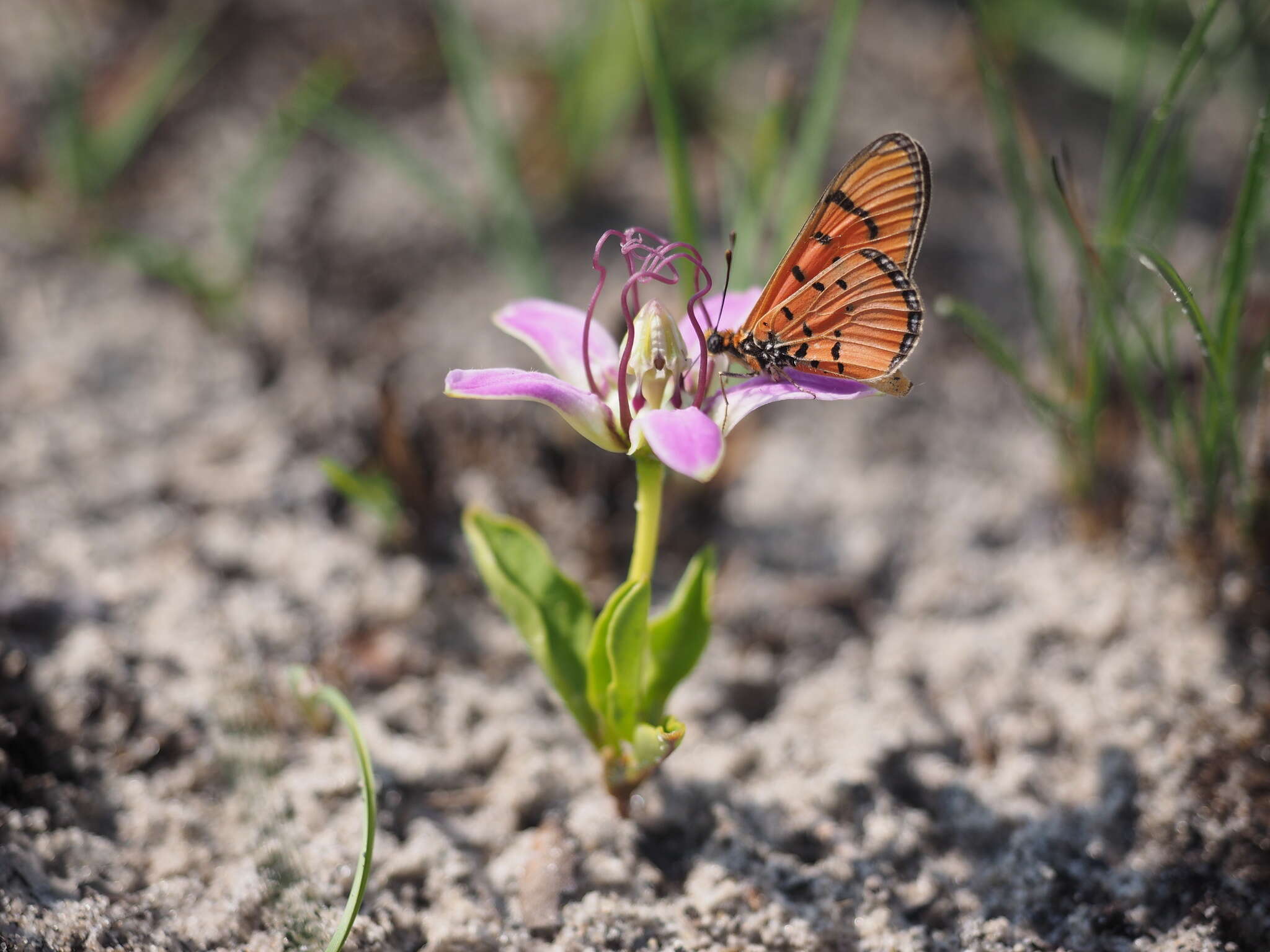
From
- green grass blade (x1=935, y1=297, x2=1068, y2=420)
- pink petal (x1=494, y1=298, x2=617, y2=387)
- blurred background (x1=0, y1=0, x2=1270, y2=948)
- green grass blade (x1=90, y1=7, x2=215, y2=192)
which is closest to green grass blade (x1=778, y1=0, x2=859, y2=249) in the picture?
blurred background (x1=0, y1=0, x2=1270, y2=948)

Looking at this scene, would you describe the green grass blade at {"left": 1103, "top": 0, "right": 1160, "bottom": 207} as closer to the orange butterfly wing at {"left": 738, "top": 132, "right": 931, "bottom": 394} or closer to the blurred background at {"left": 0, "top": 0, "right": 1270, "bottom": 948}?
the blurred background at {"left": 0, "top": 0, "right": 1270, "bottom": 948}

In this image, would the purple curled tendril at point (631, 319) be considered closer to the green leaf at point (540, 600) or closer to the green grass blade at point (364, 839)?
the green leaf at point (540, 600)

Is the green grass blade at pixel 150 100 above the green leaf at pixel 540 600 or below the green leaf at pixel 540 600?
above

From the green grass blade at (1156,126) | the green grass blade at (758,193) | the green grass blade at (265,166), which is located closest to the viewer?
the green grass blade at (1156,126)

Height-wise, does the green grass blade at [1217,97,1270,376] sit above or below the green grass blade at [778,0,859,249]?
below

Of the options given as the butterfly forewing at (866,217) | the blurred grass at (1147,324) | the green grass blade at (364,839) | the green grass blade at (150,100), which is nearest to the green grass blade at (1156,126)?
the blurred grass at (1147,324)

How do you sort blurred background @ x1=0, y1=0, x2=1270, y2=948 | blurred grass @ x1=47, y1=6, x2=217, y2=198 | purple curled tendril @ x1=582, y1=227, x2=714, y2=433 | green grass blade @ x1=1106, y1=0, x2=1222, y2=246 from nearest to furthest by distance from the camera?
purple curled tendril @ x1=582, y1=227, x2=714, y2=433 → green grass blade @ x1=1106, y1=0, x2=1222, y2=246 → blurred background @ x1=0, y1=0, x2=1270, y2=948 → blurred grass @ x1=47, y1=6, x2=217, y2=198

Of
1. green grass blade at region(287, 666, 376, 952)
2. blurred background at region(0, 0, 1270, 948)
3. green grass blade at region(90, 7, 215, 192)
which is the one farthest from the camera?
green grass blade at region(90, 7, 215, 192)
